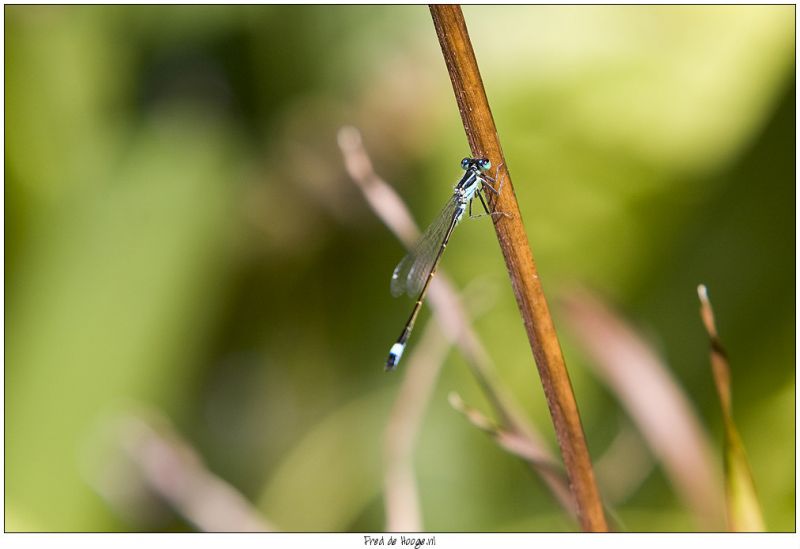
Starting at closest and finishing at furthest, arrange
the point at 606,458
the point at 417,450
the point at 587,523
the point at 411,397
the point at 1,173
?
the point at 587,523 < the point at 411,397 < the point at 1,173 < the point at 606,458 < the point at 417,450

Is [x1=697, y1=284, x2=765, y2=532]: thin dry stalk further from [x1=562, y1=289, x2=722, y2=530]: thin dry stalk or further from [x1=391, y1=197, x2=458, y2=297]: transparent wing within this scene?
[x1=391, y1=197, x2=458, y2=297]: transparent wing

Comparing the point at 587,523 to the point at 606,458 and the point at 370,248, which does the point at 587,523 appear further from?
the point at 370,248

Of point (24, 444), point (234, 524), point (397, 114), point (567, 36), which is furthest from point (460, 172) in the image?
point (24, 444)

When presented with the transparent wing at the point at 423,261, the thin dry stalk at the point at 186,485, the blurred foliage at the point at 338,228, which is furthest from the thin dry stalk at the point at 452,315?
the blurred foliage at the point at 338,228

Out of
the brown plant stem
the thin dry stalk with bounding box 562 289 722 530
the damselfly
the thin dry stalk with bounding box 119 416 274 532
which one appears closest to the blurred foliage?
the thin dry stalk with bounding box 119 416 274 532

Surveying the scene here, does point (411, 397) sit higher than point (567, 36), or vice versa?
point (567, 36)
